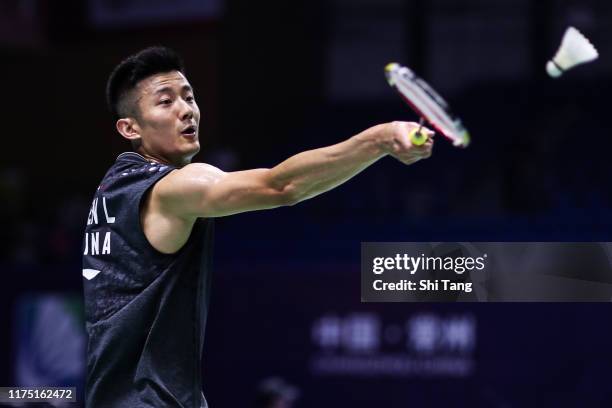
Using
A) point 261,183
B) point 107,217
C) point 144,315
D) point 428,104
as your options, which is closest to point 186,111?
point 107,217

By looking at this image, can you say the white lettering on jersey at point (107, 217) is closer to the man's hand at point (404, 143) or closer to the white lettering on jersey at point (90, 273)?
the white lettering on jersey at point (90, 273)

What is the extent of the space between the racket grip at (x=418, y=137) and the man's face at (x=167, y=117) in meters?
0.85

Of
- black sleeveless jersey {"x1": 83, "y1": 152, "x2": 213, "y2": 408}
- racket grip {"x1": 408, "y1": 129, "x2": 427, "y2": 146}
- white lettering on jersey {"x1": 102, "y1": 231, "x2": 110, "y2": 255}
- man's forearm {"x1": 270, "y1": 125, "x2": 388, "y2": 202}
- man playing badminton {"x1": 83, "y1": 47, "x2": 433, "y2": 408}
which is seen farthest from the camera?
white lettering on jersey {"x1": 102, "y1": 231, "x2": 110, "y2": 255}

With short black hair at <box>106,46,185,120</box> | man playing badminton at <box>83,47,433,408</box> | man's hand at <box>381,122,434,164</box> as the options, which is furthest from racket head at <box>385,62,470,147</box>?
short black hair at <box>106,46,185,120</box>

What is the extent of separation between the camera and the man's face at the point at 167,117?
316 centimetres

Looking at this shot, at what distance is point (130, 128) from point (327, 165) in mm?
759

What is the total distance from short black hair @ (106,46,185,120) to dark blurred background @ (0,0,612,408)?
10.2 ft

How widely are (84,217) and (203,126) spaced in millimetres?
1556

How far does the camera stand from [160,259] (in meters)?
2.93

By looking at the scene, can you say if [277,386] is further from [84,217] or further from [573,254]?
[573,254]

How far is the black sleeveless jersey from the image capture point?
2.90 m

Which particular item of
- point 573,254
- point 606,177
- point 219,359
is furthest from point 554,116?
point 573,254

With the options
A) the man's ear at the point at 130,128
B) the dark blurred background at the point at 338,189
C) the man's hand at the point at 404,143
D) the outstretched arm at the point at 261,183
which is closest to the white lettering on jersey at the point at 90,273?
the outstretched arm at the point at 261,183

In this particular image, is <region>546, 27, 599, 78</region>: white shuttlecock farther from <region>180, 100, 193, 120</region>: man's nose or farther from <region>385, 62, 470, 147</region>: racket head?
<region>180, 100, 193, 120</region>: man's nose
